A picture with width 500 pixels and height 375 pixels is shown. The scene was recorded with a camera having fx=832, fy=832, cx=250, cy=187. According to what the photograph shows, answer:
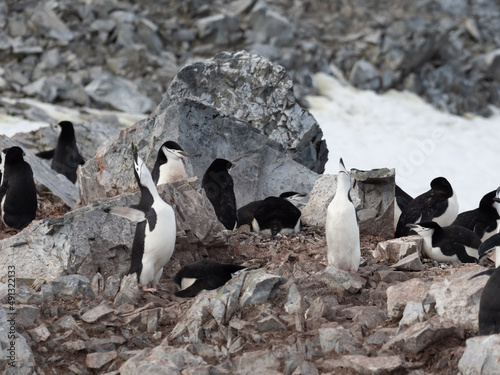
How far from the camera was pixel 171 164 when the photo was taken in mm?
8102

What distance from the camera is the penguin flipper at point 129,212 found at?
595 centimetres

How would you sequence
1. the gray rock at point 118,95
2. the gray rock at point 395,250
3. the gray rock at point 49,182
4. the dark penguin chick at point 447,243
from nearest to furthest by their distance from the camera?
the gray rock at point 395,250 → the dark penguin chick at point 447,243 → the gray rock at point 49,182 → the gray rock at point 118,95

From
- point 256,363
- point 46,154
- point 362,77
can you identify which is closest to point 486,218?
point 256,363

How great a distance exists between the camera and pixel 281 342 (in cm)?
Answer: 470

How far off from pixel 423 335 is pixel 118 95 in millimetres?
16074

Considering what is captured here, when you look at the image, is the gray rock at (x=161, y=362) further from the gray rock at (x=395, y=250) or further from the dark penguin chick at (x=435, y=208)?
the dark penguin chick at (x=435, y=208)

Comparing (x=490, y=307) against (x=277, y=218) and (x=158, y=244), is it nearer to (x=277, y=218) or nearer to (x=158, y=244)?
(x=158, y=244)

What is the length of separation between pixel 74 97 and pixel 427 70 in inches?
426

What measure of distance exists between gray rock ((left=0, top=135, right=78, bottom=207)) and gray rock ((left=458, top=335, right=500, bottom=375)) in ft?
19.9

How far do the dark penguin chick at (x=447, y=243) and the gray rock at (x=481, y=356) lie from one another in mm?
2688

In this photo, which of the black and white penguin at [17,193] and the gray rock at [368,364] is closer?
the gray rock at [368,364]

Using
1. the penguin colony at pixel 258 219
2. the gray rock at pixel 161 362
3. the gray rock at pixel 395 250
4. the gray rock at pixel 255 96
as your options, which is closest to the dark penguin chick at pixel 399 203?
the penguin colony at pixel 258 219

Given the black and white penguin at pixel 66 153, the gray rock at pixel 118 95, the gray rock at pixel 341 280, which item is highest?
the gray rock at pixel 341 280

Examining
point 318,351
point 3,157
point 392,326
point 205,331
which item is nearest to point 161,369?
point 205,331
